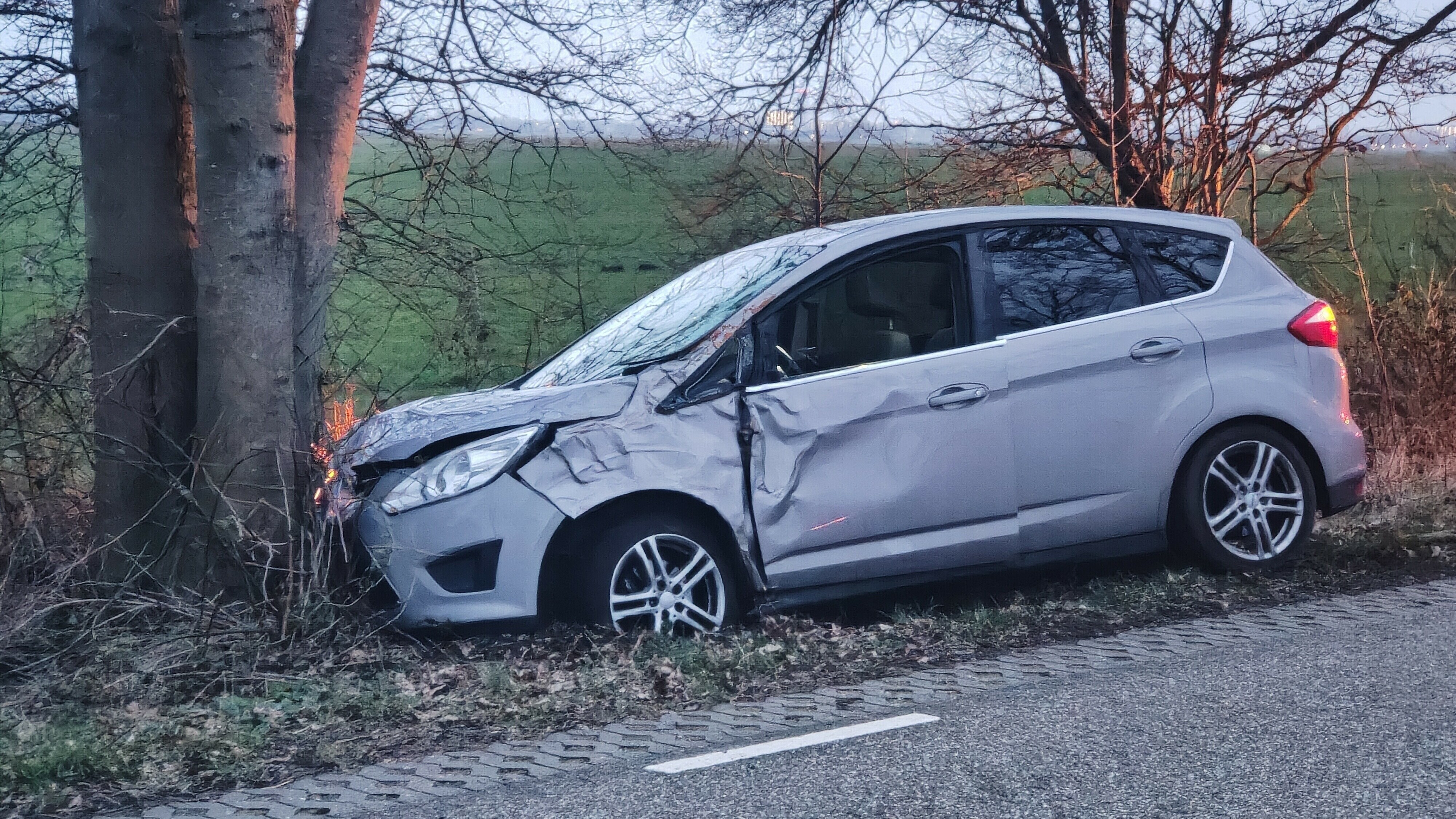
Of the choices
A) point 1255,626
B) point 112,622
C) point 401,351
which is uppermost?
point 401,351

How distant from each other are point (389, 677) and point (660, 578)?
113 cm

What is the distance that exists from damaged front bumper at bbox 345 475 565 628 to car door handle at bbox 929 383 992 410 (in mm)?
1777

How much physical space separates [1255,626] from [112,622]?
4.79 meters

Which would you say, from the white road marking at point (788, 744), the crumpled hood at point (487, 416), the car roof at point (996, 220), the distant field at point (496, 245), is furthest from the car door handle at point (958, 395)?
the distant field at point (496, 245)

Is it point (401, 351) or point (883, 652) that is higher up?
point (401, 351)

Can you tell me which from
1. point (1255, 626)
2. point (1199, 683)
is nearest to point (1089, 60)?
point (1255, 626)

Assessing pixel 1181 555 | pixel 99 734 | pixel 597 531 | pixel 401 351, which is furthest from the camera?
pixel 401 351

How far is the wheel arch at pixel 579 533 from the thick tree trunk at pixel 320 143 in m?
1.47

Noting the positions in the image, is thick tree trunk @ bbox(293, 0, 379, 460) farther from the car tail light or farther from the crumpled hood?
the car tail light

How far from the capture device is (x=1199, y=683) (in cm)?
497

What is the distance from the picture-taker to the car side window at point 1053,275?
6359mm

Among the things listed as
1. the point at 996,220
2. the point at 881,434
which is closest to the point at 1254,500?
the point at 996,220

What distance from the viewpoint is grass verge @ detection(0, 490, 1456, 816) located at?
427 centimetres

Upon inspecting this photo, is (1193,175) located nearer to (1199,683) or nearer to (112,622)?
(1199,683)
